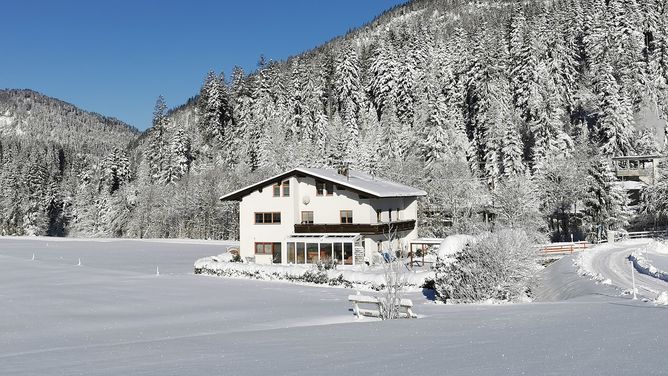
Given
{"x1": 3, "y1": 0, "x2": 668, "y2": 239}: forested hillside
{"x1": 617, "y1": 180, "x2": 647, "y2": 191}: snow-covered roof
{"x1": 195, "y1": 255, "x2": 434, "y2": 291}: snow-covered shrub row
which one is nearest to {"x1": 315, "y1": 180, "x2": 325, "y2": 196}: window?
{"x1": 195, "y1": 255, "x2": 434, "y2": 291}: snow-covered shrub row

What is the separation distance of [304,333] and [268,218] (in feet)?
97.8

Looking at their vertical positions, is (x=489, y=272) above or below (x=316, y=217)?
below

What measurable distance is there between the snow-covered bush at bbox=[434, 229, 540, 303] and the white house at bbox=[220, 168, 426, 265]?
16.1 metres

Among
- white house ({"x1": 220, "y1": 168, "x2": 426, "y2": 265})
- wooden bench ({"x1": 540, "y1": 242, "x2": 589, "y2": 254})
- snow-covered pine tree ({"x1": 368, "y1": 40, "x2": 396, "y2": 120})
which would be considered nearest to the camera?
white house ({"x1": 220, "y1": 168, "x2": 426, "y2": 265})

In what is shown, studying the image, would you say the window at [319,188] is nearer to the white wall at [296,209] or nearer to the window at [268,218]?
the white wall at [296,209]

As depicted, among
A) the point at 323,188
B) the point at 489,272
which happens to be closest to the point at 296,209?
the point at 323,188

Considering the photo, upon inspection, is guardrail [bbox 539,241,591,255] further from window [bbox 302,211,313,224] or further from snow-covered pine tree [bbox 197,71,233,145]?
snow-covered pine tree [bbox 197,71,233,145]

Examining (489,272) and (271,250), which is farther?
(271,250)

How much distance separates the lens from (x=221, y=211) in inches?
3031

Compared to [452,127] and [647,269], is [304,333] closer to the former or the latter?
[647,269]

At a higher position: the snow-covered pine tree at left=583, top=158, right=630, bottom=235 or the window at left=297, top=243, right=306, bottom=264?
the snow-covered pine tree at left=583, top=158, right=630, bottom=235

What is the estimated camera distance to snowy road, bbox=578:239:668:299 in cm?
2342

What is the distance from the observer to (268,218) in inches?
1767

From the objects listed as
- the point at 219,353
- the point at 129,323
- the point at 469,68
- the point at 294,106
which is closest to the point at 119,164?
the point at 294,106
